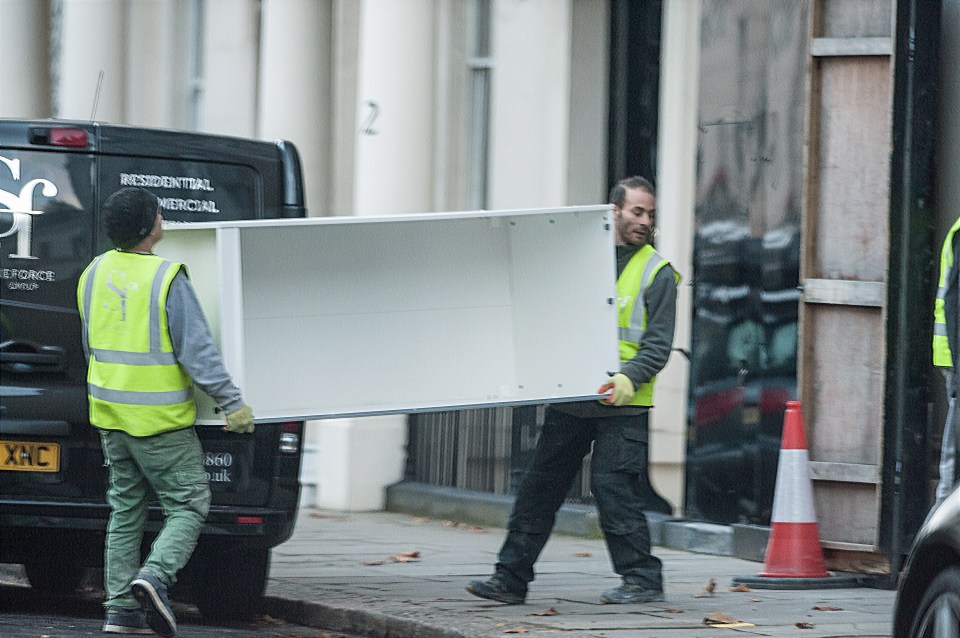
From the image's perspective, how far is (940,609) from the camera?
501 cm

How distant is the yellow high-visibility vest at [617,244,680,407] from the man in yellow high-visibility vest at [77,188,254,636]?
1645 millimetres

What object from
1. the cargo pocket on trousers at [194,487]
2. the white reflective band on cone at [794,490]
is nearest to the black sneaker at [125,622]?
the cargo pocket on trousers at [194,487]

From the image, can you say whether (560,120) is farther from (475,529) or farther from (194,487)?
(194,487)

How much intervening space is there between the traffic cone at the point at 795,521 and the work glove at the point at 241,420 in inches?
103

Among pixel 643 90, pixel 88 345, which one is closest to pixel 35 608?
pixel 88 345

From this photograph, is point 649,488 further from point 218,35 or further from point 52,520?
point 218,35

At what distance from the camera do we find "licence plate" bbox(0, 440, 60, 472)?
7.70 m

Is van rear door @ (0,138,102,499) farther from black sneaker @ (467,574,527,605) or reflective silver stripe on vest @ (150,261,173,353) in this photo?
black sneaker @ (467,574,527,605)

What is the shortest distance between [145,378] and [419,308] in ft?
4.69

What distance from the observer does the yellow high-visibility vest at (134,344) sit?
23.4ft

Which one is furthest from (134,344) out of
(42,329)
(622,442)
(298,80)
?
(298,80)

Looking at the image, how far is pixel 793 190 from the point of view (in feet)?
32.1

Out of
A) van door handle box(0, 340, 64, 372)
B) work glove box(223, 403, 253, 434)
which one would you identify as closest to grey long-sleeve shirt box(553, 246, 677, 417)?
work glove box(223, 403, 253, 434)

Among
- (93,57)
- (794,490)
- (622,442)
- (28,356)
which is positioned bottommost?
(794,490)
